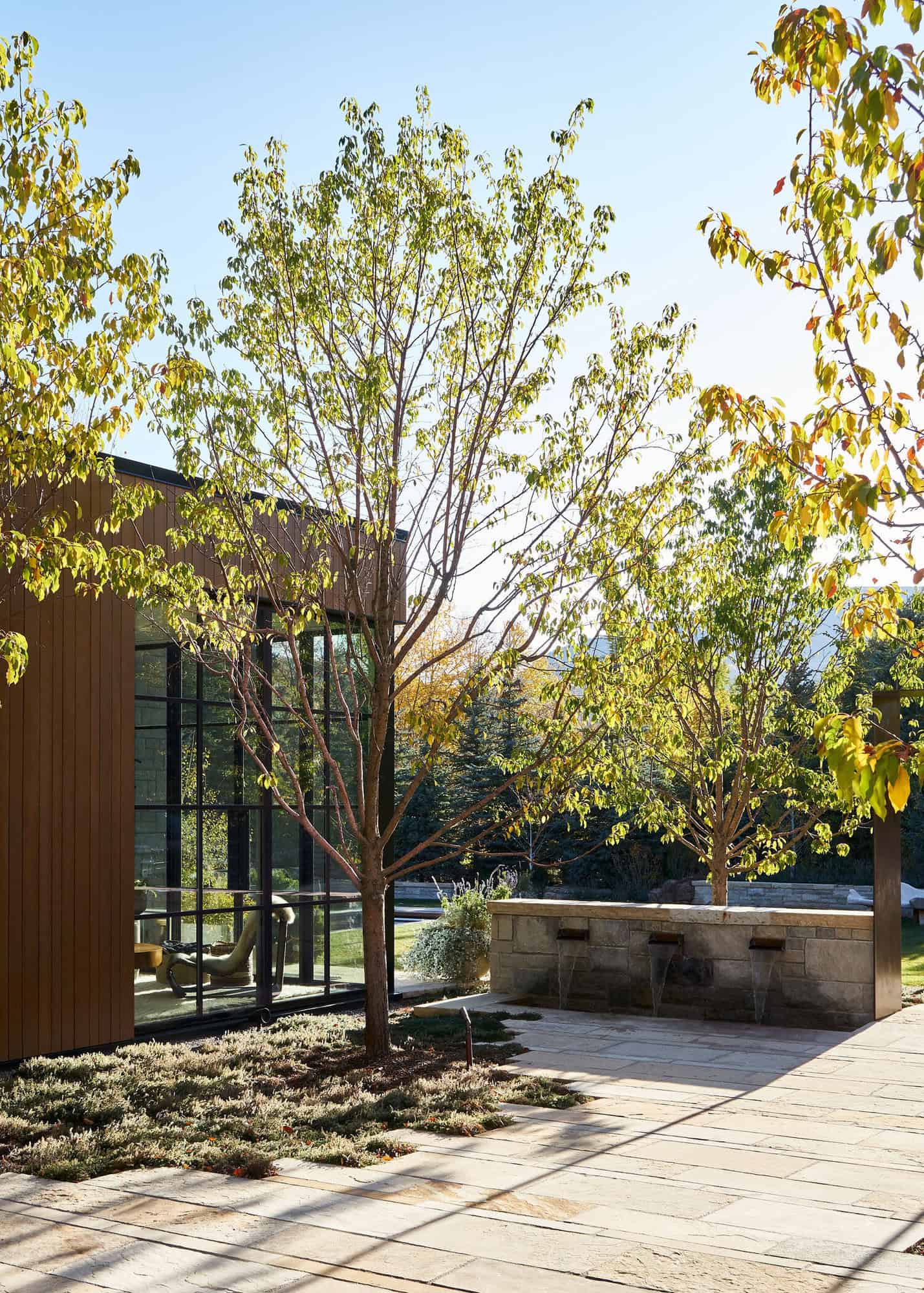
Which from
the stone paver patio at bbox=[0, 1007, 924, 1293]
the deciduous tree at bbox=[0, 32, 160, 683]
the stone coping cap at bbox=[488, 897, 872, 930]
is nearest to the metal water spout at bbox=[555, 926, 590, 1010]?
the stone coping cap at bbox=[488, 897, 872, 930]

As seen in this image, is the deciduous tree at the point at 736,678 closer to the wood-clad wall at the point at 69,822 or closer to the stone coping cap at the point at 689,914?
the stone coping cap at the point at 689,914

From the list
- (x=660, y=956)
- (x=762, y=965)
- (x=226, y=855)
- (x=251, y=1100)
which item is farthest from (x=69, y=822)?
(x=762, y=965)

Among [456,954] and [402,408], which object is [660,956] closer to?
[456,954]

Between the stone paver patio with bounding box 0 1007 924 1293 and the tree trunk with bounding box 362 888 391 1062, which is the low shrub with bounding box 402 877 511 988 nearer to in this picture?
the tree trunk with bounding box 362 888 391 1062

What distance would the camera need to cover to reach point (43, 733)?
812cm

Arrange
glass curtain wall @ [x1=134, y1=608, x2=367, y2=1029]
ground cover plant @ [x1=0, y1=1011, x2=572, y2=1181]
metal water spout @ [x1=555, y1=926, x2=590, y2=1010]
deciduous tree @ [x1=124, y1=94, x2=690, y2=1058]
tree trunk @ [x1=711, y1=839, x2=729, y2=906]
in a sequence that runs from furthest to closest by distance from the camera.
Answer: tree trunk @ [x1=711, y1=839, x2=729, y2=906], metal water spout @ [x1=555, y1=926, x2=590, y2=1010], glass curtain wall @ [x1=134, y1=608, x2=367, y2=1029], deciduous tree @ [x1=124, y1=94, x2=690, y2=1058], ground cover plant @ [x1=0, y1=1011, x2=572, y2=1181]

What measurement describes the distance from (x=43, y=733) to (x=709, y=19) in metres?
5.81

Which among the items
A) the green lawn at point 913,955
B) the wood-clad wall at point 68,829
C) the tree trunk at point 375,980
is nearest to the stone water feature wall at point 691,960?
the tree trunk at point 375,980

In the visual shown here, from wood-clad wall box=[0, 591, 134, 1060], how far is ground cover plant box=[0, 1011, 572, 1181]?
1.26 feet

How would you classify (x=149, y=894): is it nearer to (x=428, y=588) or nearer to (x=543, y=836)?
(x=428, y=588)

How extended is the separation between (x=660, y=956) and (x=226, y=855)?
3.54 meters

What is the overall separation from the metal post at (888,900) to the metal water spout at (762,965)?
28.8 inches

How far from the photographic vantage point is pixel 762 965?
30.6 feet

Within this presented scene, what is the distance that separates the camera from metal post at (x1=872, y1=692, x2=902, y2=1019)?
917 centimetres
